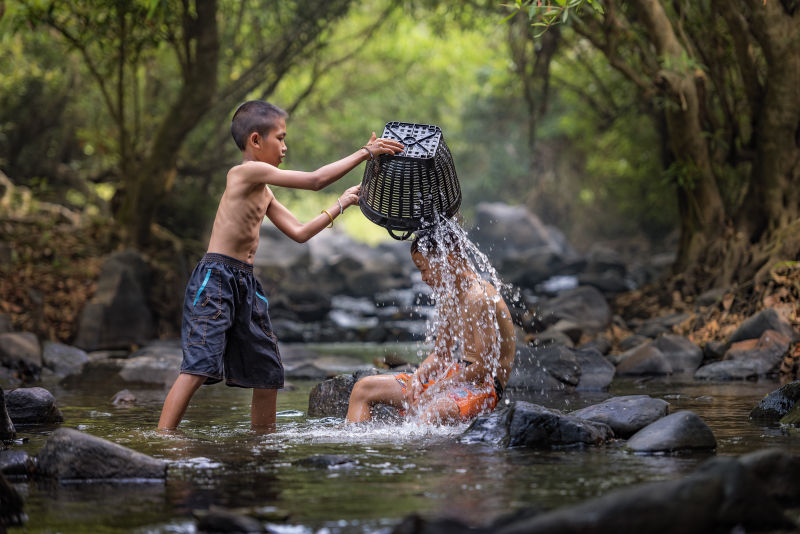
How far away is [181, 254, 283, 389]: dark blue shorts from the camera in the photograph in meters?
4.59

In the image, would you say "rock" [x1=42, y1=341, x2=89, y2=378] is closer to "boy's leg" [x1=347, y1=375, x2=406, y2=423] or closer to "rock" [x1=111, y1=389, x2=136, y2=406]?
"rock" [x1=111, y1=389, x2=136, y2=406]

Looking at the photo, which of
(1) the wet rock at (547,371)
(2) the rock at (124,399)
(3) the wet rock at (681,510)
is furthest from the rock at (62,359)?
(3) the wet rock at (681,510)

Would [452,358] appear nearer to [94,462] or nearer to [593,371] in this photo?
[94,462]

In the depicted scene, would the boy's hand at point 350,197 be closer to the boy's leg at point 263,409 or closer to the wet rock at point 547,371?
the boy's leg at point 263,409

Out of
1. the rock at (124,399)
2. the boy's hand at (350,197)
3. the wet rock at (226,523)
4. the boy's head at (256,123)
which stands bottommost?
the rock at (124,399)

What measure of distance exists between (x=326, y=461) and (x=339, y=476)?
0.81 ft

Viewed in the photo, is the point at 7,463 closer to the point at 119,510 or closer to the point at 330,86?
the point at 119,510

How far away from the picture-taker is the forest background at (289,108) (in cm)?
942

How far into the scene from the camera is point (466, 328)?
15.2 ft

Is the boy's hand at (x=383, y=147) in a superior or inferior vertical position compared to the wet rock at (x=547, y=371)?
superior

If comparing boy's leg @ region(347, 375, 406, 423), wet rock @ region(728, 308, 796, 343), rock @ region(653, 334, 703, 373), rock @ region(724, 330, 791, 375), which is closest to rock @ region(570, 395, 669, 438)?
boy's leg @ region(347, 375, 406, 423)

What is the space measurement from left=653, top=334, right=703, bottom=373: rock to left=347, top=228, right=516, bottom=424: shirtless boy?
3.84m

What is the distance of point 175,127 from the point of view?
11562 millimetres

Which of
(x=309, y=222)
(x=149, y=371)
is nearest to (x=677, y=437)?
(x=309, y=222)
